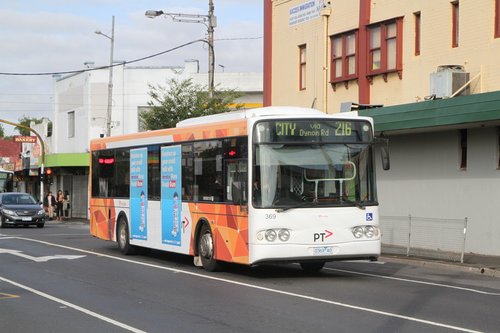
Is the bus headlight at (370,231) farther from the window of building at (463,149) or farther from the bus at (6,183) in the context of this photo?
the bus at (6,183)

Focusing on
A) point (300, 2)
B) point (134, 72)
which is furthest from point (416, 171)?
point (134, 72)

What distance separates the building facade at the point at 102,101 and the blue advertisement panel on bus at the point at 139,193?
3345cm

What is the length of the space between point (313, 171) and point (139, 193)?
255 inches

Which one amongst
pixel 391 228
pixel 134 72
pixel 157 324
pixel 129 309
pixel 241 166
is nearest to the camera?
pixel 157 324

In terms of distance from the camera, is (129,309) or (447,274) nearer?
(129,309)

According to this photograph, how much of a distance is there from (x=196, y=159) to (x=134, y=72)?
4020 cm

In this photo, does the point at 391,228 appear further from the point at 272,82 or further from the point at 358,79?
the point at 272,82

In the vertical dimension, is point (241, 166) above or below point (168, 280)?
above

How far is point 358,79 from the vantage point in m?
26.4

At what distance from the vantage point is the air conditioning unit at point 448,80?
2097 centimetres

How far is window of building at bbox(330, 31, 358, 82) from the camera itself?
2689 cm

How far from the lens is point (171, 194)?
18031 mm

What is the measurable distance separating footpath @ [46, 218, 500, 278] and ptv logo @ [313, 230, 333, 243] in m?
4.50

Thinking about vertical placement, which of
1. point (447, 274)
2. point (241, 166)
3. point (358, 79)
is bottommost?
point (447, 274)
